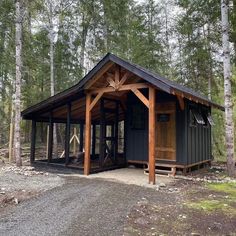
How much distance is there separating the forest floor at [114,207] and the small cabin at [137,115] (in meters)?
1.36

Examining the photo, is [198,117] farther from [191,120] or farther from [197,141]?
[197,141]

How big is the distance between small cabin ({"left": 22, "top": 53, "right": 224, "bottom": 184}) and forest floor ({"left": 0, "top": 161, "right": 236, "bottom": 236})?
1.36 meters

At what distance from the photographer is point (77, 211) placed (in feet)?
15.6

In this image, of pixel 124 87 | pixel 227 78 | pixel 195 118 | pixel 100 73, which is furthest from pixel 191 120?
pixel 100 73

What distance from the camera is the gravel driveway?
3.90 meters

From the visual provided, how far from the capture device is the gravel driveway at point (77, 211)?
12.8ft

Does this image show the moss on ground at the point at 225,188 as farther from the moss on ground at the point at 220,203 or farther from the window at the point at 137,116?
the window at the point at 137,116

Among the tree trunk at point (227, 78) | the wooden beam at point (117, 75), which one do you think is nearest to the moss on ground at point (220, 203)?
the tree trunk at point (227, 78)

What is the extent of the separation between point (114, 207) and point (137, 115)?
17.7 ft

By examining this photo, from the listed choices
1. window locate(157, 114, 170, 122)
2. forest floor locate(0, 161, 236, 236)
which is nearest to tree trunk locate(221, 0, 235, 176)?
forest floor locate(0, 161, 236, 236)

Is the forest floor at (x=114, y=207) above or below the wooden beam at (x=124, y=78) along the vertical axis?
below

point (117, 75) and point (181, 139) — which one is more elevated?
point (117, 75)

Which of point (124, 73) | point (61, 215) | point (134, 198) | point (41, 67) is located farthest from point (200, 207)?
point (41, 67)

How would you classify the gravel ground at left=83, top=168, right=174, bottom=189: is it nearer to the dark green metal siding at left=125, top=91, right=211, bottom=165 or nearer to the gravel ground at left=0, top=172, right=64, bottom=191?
the dark green metal siding at left=125, top=91, right=211, bottom=165
